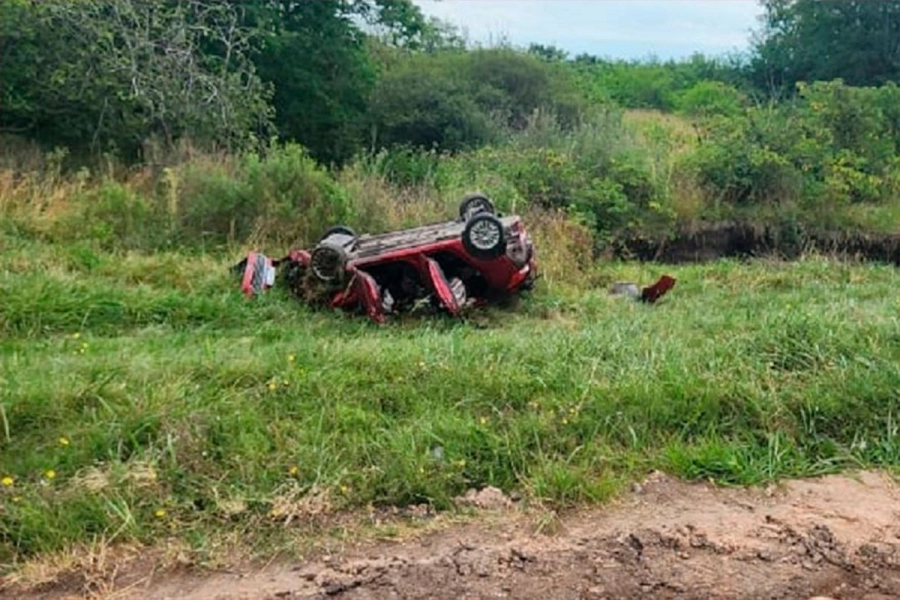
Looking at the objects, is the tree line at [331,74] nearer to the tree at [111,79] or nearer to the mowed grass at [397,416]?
the tree at [111,79]

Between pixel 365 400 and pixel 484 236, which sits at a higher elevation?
pixel 484 236

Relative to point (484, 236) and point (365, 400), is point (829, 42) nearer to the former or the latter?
point (484, 236)

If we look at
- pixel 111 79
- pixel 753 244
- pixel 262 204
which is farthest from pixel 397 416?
pixel 753 244

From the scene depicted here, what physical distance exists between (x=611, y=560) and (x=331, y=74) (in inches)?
511

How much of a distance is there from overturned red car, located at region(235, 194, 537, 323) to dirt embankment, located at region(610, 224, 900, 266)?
4.07 metres

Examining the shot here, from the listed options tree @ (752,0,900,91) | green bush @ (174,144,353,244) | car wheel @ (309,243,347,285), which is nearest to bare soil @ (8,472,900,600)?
car wheel @ (309,243,347,285)

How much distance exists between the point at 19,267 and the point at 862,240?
8.84m

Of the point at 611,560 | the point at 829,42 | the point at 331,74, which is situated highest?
the point at 829,42

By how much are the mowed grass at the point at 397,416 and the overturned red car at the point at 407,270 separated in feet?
2.61

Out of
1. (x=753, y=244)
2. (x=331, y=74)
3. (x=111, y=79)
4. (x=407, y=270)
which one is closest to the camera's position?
(x=407, y=270)

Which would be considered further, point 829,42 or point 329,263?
point 829,42

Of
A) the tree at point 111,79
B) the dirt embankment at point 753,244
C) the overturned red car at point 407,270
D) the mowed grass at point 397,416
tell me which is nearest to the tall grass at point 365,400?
the mowed grass at point 397,416

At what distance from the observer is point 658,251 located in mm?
10953

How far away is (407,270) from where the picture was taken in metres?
6.80
